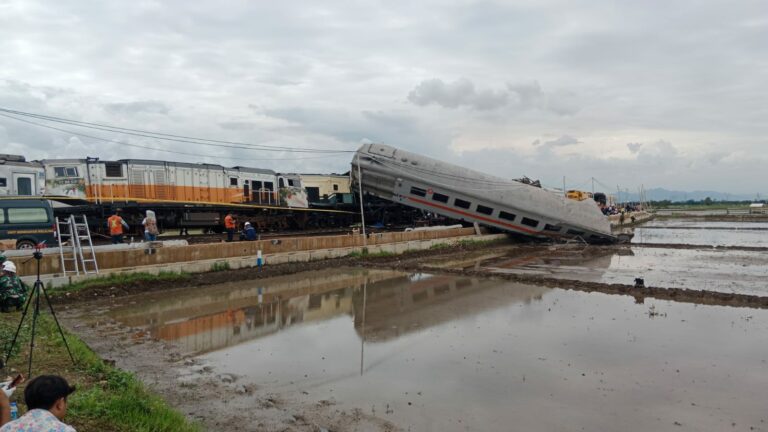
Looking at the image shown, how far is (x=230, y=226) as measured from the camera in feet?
69.3

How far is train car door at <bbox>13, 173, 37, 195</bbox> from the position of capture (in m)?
19.3

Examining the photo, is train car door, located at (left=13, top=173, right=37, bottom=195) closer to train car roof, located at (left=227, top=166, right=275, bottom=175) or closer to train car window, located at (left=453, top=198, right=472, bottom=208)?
train car roof, located at (left=227, top=166, right=275, bottom=175)

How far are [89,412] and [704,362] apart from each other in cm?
Answer: 870

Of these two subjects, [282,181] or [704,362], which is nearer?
[704,362]

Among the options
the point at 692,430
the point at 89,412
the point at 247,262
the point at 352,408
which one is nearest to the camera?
the point at 89,412

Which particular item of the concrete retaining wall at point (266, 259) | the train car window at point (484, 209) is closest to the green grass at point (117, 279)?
the concrete retaining wall at point (266, 259)

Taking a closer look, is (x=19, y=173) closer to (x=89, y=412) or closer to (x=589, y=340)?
(x=89, y=412)

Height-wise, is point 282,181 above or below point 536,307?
above

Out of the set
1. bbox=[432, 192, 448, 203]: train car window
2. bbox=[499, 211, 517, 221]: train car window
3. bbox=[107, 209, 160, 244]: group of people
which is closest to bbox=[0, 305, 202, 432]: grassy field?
bbox=[107, 209, 160, 244]: group of people

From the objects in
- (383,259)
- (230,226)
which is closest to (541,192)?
(383,259)

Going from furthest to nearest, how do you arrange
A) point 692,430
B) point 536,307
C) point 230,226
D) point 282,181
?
point 282,181, point 230,226, point 536,307, point 692,430

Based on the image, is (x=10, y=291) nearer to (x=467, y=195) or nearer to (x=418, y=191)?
(x=418, y=191)

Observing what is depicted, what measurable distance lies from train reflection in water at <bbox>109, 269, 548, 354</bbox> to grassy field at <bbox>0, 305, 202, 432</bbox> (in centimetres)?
204

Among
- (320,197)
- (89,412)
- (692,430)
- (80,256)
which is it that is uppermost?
(320,197)
